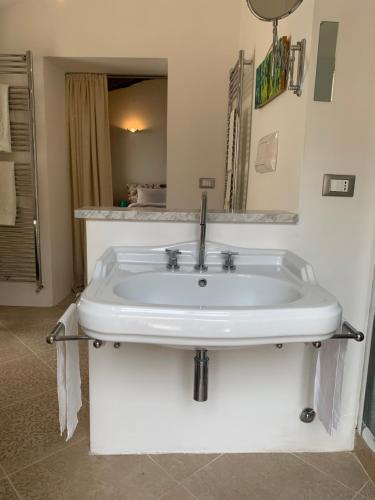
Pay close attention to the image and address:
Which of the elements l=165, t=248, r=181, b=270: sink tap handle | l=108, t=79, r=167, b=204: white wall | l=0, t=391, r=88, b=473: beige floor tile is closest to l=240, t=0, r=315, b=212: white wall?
l=165, t=248, r=181, b=270: sink tap handle

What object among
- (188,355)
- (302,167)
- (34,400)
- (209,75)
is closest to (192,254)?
(188,355)

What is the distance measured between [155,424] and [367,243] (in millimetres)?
1101

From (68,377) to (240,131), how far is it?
1.93 metres

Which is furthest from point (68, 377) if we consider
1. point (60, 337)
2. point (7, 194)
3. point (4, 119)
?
point (4, 119)

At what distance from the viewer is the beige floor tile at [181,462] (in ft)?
4.91

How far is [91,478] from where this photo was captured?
1457 millimetres

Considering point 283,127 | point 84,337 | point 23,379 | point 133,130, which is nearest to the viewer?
point 84,337

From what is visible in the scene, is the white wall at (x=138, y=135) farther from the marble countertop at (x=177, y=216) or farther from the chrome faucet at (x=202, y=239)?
the chrome faucet at (x=202, y=239)

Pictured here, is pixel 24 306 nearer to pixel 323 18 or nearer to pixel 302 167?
pixel 302 167

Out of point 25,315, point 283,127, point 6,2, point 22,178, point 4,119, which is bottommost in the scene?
point 25,315

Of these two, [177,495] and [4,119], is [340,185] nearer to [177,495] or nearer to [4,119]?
[177,495]

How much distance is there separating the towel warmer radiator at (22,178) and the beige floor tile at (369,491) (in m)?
2.72

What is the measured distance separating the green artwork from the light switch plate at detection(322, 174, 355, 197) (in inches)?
18.3

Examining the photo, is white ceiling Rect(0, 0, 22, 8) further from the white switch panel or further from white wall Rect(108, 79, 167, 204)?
the white switch panel
